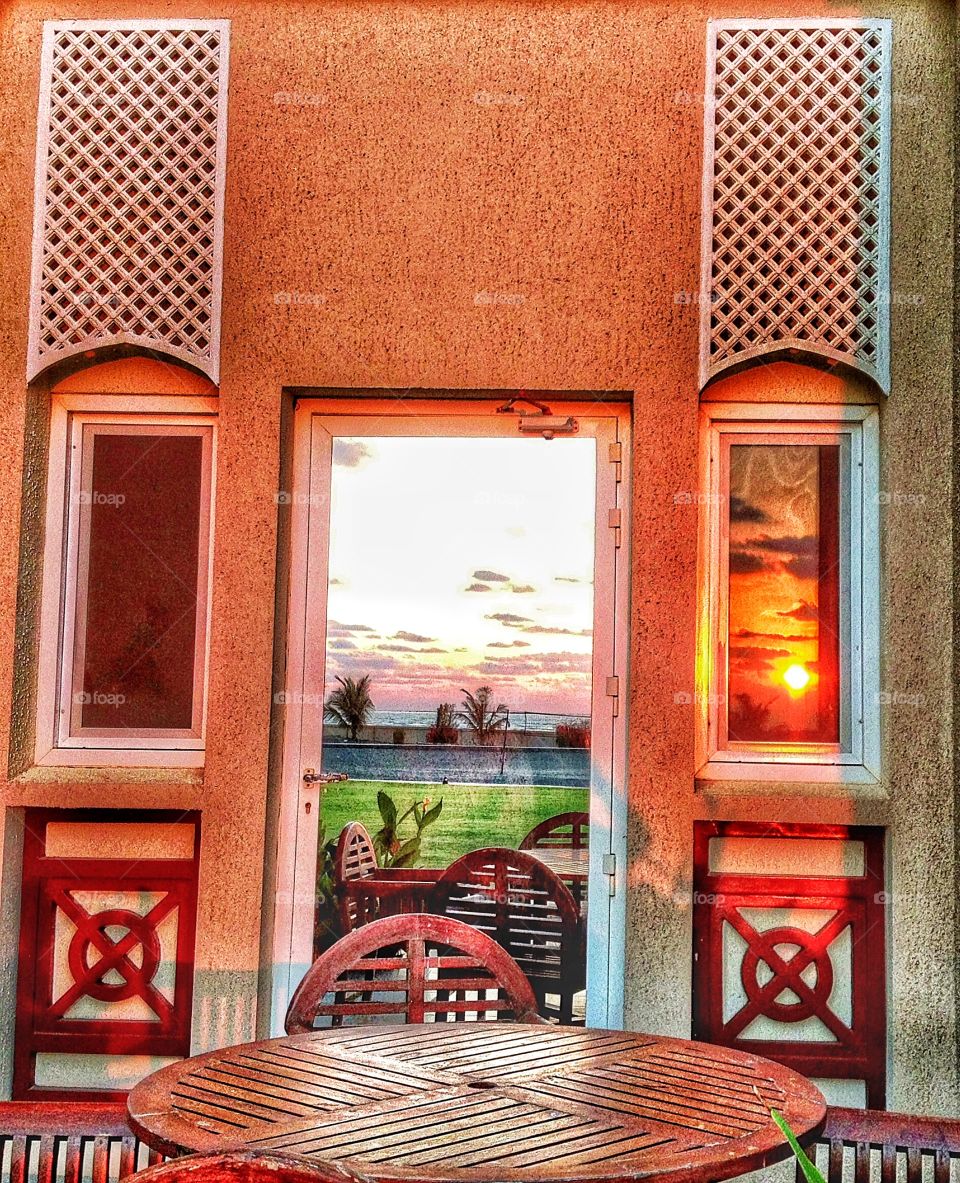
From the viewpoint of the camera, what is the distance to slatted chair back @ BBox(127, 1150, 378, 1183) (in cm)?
137

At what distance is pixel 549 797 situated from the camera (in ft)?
16.8

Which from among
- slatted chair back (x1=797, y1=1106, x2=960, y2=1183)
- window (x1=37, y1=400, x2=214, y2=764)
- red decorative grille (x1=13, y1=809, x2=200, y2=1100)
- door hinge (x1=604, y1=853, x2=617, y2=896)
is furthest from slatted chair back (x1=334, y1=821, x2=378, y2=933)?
slatted chair back (x1=797, y1=1106, x2=960, y2=1183)

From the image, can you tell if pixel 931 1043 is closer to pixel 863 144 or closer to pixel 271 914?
pixel 271 914

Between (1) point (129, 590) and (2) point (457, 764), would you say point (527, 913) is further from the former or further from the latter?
(1) point (129, 590)

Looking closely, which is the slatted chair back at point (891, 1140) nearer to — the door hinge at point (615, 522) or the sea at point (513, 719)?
the sea at point (513, 719)

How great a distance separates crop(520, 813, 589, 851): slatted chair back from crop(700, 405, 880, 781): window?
0.48m

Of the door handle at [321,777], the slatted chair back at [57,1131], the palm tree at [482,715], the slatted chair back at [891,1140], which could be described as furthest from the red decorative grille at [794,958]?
the slatted chair back at [57,1131]

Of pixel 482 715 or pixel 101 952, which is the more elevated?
pixel 482 715

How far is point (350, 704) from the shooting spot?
5180 mm

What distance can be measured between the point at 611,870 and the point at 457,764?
660mm

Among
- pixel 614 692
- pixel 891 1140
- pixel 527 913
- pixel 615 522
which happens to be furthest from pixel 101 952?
pixel 891 1140

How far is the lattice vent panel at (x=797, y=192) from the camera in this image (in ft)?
16.8

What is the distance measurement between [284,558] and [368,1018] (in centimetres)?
164

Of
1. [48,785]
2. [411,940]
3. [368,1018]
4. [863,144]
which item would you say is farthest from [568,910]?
[863,144]
